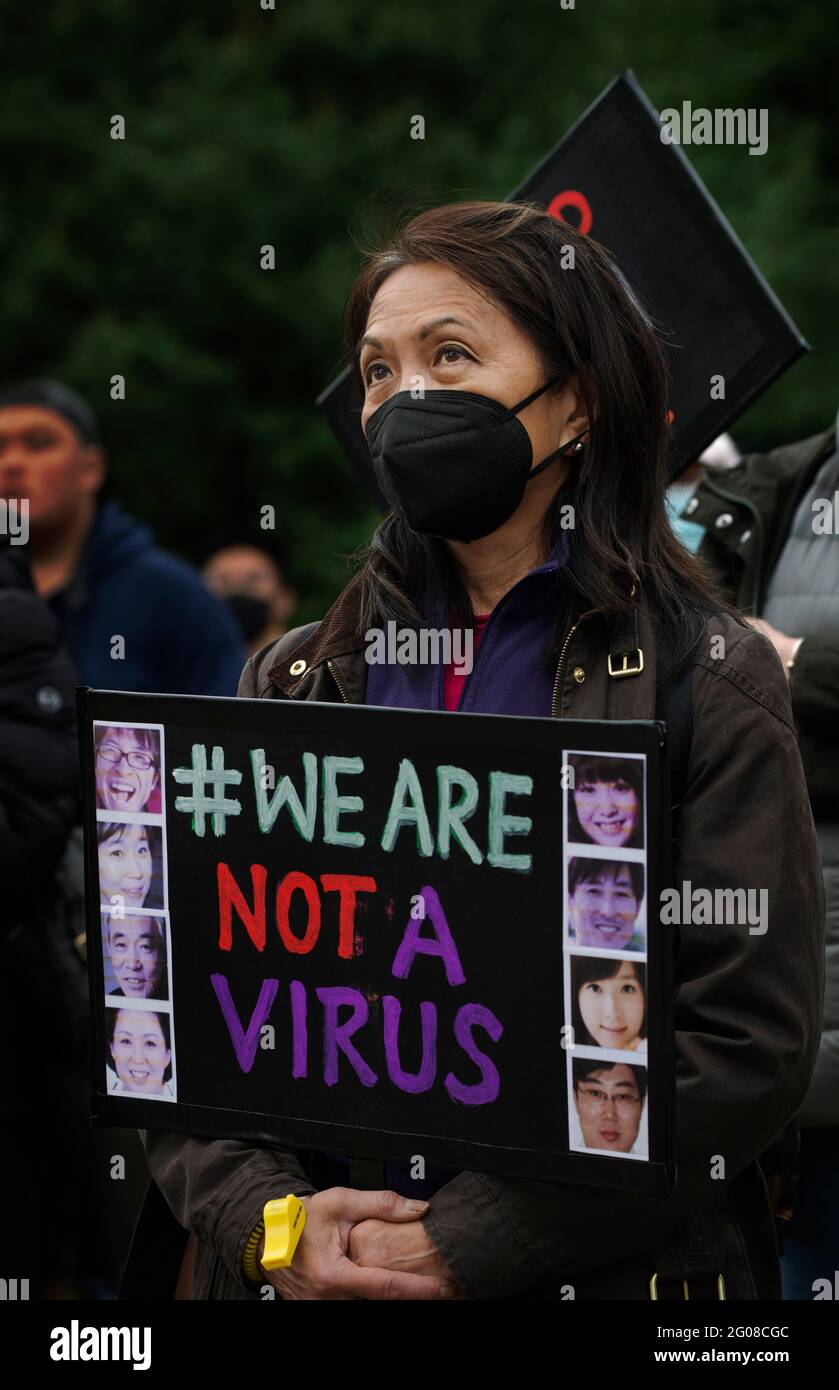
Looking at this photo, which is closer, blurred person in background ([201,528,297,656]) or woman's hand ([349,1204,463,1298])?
woman's hand ([349,1204,463,1298])

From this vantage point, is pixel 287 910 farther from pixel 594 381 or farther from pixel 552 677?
pixel 594 381

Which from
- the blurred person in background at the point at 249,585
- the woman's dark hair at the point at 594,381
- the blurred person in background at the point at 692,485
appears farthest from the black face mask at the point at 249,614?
the woman's dark hair at the point at 594,381

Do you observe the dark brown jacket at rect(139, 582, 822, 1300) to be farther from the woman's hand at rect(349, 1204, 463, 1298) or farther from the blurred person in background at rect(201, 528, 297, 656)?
the blurred person in background at rect(201, 528, 297, 656)

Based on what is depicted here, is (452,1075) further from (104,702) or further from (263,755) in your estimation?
(104,702)

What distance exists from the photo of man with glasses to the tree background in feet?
38.5

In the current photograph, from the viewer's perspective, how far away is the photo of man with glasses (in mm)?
1974

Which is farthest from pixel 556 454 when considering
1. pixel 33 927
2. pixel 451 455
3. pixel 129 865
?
pixel 33 927

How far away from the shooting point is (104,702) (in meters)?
2.24

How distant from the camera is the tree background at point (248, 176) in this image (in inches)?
559

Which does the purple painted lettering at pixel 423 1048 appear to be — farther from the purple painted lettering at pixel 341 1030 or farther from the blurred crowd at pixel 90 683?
the blurred crowd at pixel 90 683

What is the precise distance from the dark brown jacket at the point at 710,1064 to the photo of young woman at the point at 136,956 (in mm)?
234

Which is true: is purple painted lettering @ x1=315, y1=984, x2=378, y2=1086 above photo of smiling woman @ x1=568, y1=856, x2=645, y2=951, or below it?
below

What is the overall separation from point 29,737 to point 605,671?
1799mm

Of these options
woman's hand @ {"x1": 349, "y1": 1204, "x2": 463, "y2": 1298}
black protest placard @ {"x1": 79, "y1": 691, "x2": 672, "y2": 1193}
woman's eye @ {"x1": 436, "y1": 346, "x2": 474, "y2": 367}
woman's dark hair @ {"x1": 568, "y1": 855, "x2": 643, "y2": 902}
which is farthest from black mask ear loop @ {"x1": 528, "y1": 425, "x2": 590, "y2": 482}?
woman's hand @ {"x1": 349, "y1": 1204, "x2": 463, "y2": 1298}
